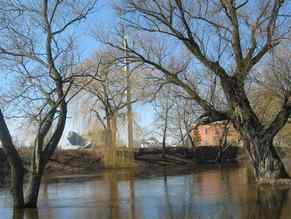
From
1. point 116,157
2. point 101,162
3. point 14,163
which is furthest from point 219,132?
point 14,163

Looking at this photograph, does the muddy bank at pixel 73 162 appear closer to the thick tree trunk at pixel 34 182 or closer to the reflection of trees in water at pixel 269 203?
the reflection of trees in water at pixel 269 203

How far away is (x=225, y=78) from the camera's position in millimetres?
22703

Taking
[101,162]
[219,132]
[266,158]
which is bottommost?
[266,158]

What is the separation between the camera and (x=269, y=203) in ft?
52.1

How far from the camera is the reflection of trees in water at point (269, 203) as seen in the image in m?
13.4

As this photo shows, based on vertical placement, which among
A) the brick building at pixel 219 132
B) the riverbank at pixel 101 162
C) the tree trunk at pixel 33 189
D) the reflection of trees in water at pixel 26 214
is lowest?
the reflection of trees in water at pixel 26 214

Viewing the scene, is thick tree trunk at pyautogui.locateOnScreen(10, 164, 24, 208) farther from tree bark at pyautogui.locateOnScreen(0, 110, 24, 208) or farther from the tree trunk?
the tree trunk

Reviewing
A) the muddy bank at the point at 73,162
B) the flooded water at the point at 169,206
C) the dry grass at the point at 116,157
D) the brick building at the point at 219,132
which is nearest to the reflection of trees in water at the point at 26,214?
the flooded water at the point at 169,206

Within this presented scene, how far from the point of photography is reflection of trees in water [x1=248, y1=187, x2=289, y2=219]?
528 inches

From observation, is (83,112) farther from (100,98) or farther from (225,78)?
(225,78)

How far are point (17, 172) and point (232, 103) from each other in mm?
10547

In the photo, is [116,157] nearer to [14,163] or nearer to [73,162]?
[73,162]

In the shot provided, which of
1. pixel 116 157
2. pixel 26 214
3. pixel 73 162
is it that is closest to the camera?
pixel 26 214

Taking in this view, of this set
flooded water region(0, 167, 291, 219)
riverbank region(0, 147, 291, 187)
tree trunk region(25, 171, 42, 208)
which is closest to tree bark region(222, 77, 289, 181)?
flooded water region(0, 167, 291, 219)
